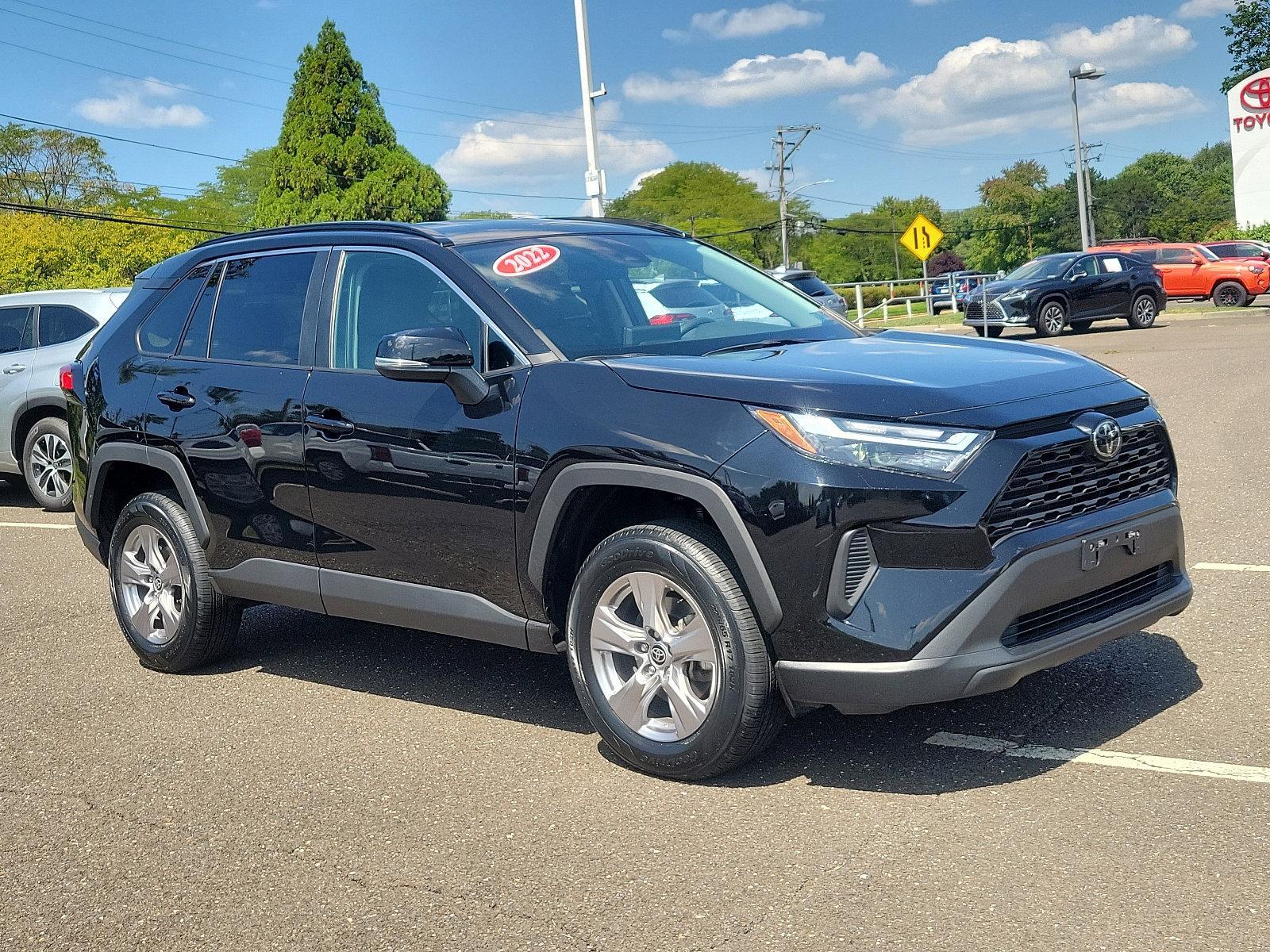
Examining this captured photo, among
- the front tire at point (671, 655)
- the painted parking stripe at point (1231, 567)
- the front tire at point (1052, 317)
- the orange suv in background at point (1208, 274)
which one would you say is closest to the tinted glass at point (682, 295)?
the front tire at point (671, 655)

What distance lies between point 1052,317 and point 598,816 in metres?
24.7

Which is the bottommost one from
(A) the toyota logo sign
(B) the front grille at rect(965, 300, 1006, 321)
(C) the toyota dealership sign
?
(B) the front grille at rect(965, 300, 1006, 321)

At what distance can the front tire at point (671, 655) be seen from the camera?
4.04 metres

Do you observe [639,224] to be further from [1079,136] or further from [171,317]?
[1079,136]

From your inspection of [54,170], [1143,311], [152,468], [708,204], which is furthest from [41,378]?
[708,204]

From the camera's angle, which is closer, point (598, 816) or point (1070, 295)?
point (598, 816)

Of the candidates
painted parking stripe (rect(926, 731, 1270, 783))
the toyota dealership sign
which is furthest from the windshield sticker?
the toyota dealership sign

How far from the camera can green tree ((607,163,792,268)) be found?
448 ft

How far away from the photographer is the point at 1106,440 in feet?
13.4

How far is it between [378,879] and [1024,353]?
2613 mm

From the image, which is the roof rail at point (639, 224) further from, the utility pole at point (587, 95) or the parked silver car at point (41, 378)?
the utility pole at point (587, 95)

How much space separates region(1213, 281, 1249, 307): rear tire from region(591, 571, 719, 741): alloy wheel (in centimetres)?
3314

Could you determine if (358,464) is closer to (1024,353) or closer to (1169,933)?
(1024,353)

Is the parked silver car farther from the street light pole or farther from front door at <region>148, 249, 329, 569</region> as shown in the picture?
the street light pole
